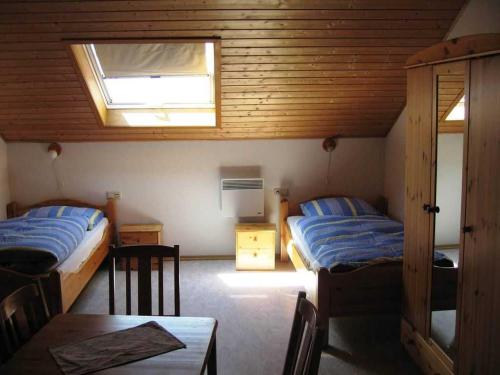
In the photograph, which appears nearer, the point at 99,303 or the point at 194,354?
the point at 194,354

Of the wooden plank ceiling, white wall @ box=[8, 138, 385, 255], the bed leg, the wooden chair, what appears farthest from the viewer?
white wall @ box=[8, 138, 385, 255]

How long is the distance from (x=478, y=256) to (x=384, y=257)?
1.05 meters

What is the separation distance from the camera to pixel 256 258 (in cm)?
438

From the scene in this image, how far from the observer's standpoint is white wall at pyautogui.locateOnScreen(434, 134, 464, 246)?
7.04ft

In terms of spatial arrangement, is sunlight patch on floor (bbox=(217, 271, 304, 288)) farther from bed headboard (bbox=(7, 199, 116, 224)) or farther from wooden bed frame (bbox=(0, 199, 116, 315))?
bed headboard (bbox=(7, 199, 116, 224))

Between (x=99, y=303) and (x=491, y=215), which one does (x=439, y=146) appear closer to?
(x=491, y=215)

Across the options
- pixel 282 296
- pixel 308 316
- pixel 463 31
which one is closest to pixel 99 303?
pixel 282 296

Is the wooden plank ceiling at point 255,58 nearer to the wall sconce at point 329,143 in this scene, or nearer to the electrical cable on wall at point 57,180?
the wall sconce at point 329,143

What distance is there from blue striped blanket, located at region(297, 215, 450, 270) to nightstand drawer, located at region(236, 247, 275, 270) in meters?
0.47

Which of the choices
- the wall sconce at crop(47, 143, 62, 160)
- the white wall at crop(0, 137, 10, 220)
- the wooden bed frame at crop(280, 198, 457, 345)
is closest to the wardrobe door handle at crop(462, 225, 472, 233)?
the wooden bed frame at crop(280, 198, 457, 345)

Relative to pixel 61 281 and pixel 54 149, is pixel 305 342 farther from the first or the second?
pixel 54 149

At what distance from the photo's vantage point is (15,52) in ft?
11.3

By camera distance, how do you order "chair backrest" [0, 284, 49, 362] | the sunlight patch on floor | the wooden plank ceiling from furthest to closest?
the sunlight patch on floor → the wooden plank ceiling → "chair backrest" [0, 284, 49, 362]

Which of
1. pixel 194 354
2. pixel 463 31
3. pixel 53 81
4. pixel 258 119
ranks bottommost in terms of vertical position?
pixel 194 354
